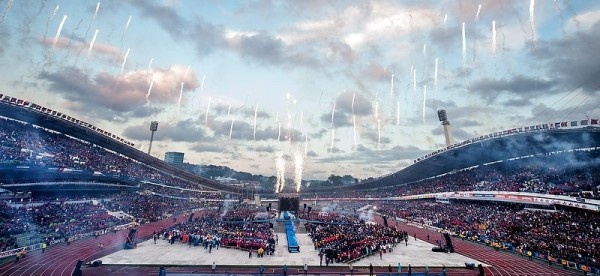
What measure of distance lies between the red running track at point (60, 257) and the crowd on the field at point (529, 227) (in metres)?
39.4

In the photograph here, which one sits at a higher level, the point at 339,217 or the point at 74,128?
the point at 74,128

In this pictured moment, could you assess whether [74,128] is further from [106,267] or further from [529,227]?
[529,227]

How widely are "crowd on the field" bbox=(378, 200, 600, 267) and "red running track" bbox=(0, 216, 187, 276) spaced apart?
39392 mm

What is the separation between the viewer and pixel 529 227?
33.5m

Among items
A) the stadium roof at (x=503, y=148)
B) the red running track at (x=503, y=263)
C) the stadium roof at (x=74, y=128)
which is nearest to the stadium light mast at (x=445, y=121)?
the stadium roof at (x=503, y=148)

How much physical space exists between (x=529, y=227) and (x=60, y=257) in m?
46.0

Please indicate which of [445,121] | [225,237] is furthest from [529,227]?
[445,121]

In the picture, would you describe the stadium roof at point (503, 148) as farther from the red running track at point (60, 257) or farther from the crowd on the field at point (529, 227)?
the red running track at point (60, 257)

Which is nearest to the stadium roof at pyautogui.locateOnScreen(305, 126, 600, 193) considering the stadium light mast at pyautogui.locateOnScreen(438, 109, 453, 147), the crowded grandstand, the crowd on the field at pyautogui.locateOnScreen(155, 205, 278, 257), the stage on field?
the crowded grandstand

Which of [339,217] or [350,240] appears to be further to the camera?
[339,217]

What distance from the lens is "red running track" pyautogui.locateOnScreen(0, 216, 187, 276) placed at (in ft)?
70.7

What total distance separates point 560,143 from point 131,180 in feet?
229

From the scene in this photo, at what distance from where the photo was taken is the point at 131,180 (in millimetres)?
56812

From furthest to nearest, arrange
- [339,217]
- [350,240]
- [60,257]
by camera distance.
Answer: [339,217] < [350,240] < [60,257]
